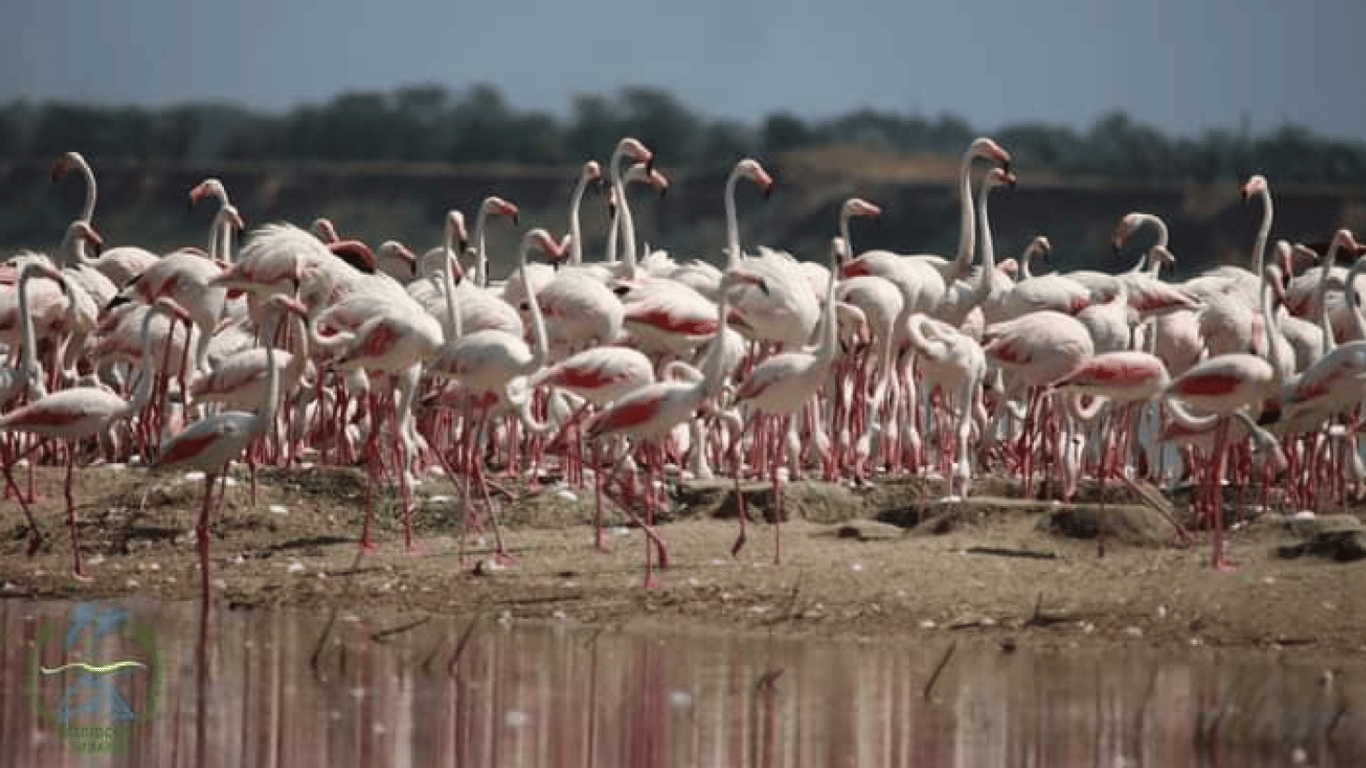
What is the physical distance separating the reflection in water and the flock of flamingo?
1083 millimetres

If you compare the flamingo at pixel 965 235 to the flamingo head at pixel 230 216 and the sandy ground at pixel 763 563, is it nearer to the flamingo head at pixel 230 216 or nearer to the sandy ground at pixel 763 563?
the sandy ground at pixel 763 563

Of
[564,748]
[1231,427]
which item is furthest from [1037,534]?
[564,748]

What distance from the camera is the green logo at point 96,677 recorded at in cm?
863

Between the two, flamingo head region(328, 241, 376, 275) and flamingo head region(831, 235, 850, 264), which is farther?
flamingo head region(328, 241, 376, 275)

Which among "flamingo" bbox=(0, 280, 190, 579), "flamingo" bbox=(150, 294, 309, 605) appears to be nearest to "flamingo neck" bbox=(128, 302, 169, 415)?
"flamingo" bbox=(0, 280, 190, 579)

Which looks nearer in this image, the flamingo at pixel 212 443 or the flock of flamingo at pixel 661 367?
the flamingo at pixel 212 443

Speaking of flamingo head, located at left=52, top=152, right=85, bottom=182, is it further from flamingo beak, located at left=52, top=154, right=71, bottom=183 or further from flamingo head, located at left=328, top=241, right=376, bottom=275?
flamingo head, located at left=328, top=241, right=376, bottom=275

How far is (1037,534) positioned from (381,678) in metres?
3.98

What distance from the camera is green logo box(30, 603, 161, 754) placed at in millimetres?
8633

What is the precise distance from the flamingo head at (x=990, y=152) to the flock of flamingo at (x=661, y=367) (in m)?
0.02

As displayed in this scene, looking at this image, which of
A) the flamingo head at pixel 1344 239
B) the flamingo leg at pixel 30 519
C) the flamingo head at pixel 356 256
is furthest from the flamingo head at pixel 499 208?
the flamingo head at pixel 1344 239

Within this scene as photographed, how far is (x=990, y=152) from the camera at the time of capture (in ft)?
52.6

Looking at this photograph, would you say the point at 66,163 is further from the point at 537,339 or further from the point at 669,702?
the point at 669,702

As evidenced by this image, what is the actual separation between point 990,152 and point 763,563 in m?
4.76
